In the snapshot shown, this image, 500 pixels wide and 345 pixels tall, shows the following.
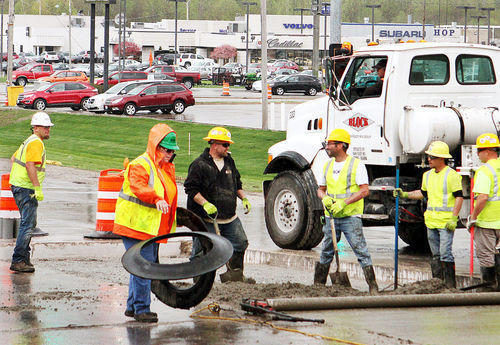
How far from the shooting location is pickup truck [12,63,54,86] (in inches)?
2827

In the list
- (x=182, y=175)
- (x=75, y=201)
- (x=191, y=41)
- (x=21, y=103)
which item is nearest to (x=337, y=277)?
(x=75, y=201)

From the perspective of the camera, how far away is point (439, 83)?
12.6 meters

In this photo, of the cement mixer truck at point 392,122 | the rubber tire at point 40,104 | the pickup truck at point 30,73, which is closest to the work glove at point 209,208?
the cement mixer truck at point 392,122

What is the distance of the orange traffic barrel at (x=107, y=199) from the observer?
537 inches

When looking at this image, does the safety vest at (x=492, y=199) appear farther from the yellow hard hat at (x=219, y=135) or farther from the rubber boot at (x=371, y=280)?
the yellow hard hat at (x=219, y=135)

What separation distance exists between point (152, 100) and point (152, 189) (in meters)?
36.5

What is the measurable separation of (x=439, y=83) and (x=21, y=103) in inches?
1429

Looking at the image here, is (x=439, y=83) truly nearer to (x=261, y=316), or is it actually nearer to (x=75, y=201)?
(x=261, y=316)

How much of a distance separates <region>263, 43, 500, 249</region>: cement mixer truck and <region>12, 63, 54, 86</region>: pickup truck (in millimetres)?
60979

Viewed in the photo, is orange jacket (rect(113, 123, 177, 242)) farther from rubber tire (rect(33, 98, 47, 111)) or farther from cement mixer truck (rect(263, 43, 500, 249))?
rubber tire (rect(33, 98, 47, 111))

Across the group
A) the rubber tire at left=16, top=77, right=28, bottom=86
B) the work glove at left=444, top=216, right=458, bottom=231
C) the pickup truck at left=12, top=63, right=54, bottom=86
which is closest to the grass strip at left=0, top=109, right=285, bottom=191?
the work glove at left=444, top=216, right=458, bottom=231

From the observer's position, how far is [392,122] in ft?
40.1

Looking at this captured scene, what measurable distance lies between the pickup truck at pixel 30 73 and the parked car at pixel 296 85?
1904cm

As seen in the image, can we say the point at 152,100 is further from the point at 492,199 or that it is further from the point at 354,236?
the point at 492,199
